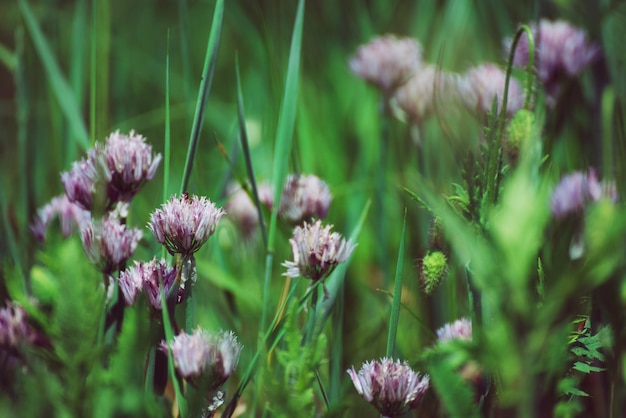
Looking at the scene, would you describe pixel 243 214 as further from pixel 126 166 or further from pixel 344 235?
pixel 126 166

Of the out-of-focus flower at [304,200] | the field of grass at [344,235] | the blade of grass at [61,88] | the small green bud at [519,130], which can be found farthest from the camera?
the blade of grass at [61,88]

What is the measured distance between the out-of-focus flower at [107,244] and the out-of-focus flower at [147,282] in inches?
0.9

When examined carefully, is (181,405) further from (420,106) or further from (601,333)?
(420,106)

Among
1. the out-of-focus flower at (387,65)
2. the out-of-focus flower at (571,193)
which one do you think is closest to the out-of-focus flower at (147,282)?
the out-of-focus flower at (571,193)

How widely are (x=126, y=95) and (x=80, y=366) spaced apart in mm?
1409

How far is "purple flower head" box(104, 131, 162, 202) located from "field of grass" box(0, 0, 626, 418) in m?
0.01

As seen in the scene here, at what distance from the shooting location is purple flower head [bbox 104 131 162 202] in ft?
2.32

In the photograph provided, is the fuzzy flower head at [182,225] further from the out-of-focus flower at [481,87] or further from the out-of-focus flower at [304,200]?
the out-of-focus flower at [481,87]

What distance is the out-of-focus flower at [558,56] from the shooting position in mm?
1092

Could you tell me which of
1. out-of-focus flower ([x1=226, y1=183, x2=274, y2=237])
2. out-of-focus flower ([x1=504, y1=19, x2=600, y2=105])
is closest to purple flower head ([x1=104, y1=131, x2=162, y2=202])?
out-of-focus flower ([x1=226, y1=183, x2=274, y2=237])

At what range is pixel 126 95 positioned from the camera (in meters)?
1.83

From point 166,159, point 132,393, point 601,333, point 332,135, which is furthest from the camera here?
point 332,135

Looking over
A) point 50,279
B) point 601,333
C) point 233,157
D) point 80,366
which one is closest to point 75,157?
point 233,157

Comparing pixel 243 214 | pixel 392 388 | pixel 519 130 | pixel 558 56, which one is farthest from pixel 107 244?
pixel 558 56
